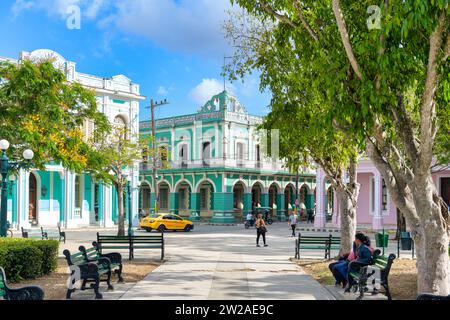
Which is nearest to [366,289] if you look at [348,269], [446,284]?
[348,269]

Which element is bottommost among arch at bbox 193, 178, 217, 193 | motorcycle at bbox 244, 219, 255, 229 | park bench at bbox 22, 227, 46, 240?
motorcycle at bbox 244, 219, 255, 229

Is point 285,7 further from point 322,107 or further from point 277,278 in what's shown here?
point 277,278

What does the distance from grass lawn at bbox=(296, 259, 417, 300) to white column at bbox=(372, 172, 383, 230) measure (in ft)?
67.6

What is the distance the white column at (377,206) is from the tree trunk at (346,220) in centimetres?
2107

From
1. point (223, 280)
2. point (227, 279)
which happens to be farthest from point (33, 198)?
point (223, 280)

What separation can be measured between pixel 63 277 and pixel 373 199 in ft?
97.3

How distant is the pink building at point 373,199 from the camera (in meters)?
35.4

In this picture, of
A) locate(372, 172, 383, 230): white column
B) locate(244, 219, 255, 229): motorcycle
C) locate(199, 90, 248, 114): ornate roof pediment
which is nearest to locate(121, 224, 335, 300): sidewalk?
locate(372, 172, 383, 230): white column

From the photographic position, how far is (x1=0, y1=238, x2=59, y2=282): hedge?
11.8 metres

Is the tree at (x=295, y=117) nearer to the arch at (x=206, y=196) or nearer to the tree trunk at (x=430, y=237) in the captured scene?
the tree trunk at (x=430, y=237)

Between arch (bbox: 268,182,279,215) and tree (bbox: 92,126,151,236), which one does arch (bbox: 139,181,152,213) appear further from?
tree (bbox: 92,126,151,236)

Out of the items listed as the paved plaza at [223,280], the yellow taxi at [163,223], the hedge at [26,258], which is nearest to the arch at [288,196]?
the yellow taxi at [163,223]

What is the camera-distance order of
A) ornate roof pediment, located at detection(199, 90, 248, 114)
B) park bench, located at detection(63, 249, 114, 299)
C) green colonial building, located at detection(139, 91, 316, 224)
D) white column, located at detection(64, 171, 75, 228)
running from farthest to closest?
ornate roof pediment, located at detection(199, 90, 248, 114) < green colonial building, located at detection(139, 91, 316, 224) < white column, located at detection(64, 171, 75, 228) < park bench, located at detection(63, 249, 114, 299)

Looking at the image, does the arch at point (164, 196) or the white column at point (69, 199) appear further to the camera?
the arch at point (164, 196)
